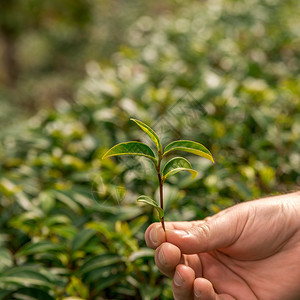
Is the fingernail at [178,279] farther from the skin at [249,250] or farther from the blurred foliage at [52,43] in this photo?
the blurred foliage at [52,43]

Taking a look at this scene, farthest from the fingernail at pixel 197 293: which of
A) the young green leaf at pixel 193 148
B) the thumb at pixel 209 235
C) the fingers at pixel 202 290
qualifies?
the young green leaf at pixel 193 148

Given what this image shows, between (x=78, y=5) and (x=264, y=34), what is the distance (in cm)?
462

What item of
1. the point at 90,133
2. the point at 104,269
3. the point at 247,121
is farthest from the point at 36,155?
the point at 247,121

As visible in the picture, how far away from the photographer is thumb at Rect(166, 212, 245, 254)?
3.07 ft

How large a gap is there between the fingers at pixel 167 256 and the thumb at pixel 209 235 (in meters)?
0.03

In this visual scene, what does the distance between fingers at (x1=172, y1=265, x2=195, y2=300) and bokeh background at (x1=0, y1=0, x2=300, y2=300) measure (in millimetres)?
235

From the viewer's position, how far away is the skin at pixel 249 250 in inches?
39.0

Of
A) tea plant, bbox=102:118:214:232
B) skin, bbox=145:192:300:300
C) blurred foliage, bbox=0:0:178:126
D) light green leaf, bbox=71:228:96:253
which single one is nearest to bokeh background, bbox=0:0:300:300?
light green leaf, bbox=71:228:96:253

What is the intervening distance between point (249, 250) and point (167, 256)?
0.29m

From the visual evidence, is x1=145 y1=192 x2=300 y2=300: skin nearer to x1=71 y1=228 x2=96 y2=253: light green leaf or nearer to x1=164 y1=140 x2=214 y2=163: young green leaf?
x1=164 y1=140 x2=214 y2=163: young green leaf

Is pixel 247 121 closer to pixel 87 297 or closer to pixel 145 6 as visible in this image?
pixel 87 297

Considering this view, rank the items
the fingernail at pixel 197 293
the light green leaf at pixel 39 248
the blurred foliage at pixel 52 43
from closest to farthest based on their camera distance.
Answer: the fingernail at pixel 197 293, the light green leaf at pixel 39 248, the blurred foliage at pixel 52 43

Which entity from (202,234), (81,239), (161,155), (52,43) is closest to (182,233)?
(202,234)

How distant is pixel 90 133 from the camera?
204 centimetres
